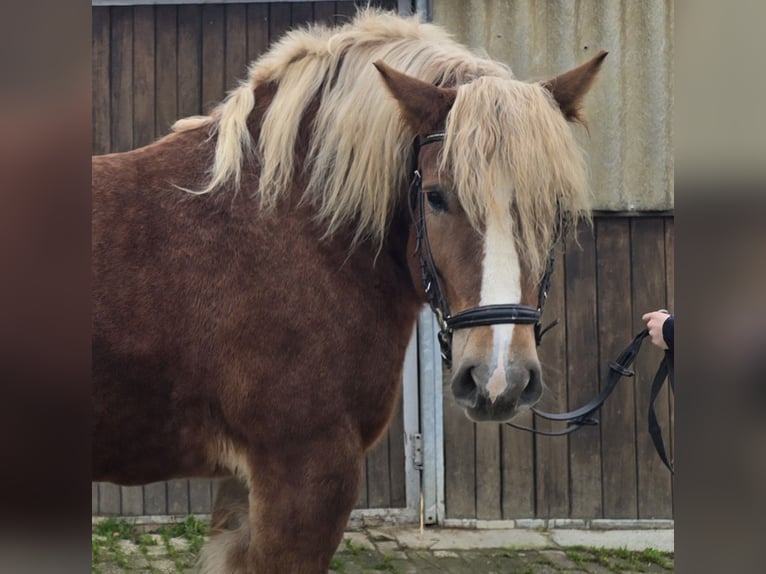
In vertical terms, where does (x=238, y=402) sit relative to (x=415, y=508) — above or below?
above

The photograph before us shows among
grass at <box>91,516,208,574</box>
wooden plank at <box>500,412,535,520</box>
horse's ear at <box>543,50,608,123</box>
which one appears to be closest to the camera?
horse's ear at <box>543,50,608,123</box>

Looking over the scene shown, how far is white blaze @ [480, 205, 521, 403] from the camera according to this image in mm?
1694

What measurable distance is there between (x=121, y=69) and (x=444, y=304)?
3.08m

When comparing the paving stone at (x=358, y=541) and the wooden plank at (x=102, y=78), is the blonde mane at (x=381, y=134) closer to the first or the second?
the wooden plank at (x=102, y=78)

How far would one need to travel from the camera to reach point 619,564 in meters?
3.80

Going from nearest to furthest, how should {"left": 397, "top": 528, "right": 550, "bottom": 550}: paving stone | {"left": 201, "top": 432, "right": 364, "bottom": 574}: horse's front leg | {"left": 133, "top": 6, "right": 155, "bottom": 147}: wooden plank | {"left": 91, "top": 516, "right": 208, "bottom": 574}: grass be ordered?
1. {"left": 201, "top": 432, "right": 364, "bottom": 574}: horse's front leg
2. {"left": 91, "top": 516, "right": 208, "bottom": 574}: grass
3. {"left": 397, "top": 528, "right": 550, "bottom": 550}: paving stone
4. {"left": 133, "top": 6, "right": 155, "bottom": 147}: wooden plank

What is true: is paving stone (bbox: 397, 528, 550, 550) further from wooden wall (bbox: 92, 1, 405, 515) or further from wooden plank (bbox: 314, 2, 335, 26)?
wooden plank (bbox: 314, 2, 335, 26)

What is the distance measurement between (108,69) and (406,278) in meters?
2.89

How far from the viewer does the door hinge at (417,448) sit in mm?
4125

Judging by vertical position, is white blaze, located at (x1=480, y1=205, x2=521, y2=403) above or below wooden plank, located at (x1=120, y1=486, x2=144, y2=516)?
above

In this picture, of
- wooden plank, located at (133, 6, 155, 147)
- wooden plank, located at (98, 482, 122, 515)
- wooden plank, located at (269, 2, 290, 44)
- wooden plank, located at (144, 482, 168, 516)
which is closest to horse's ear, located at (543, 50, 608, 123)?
wooden plank, located at (269, 2, 290, 44)

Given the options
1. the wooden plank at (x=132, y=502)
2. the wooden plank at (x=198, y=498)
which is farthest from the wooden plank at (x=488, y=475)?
the wooden plank at (x=132, y=502)
